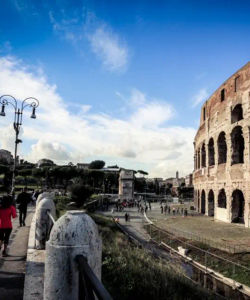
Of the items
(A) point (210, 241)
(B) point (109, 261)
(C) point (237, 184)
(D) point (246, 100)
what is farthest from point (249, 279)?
(D) point (246, 100)

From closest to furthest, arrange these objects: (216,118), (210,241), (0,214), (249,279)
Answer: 1. (0,214)
2. (249,279)
3. (210,241)
4. (216,118)

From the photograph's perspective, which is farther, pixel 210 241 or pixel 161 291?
pixel 210 241

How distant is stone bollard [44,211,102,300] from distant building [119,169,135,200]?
4531 cm

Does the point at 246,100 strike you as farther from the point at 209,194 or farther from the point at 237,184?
the point at 209,194

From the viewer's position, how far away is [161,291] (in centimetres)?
507

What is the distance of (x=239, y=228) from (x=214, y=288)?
367 inches

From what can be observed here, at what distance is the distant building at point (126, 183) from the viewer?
157ft

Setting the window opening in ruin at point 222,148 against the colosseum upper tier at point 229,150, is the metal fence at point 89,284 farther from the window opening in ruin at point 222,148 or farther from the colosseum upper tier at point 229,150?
the window opening in ruin at point 222,148

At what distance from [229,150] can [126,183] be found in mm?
28053

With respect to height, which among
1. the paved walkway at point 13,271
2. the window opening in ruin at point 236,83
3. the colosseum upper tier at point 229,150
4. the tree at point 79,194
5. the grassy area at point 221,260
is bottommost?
the grassy area at point 221,260

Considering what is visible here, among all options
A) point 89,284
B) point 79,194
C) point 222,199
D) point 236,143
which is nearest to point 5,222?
point 89,284

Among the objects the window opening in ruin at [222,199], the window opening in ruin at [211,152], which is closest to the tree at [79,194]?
the window opening in ruin at [211,152]

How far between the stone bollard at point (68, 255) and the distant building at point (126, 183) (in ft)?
149

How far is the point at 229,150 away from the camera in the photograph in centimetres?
2200
